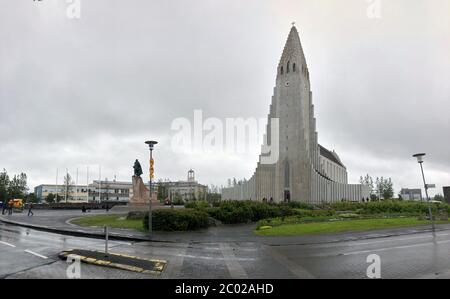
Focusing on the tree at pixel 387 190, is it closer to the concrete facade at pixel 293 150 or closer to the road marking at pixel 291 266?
the concrete facade at pixel 293 150

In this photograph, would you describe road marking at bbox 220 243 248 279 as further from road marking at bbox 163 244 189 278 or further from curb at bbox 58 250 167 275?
curb at bbox 58 250 167 275

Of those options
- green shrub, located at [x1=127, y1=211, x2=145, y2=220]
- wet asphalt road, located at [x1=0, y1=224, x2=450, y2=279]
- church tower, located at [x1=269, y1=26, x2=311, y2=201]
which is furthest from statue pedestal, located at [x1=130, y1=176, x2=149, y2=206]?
church tower, located at [x1=269, y1=26, x2=311, y2=201]

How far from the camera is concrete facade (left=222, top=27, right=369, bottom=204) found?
233 feet

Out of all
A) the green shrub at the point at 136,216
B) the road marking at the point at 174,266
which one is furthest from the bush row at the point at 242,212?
the road marking at the point at 174,266

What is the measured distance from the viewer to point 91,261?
37.2ft

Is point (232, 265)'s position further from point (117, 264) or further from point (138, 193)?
point (138, 193)

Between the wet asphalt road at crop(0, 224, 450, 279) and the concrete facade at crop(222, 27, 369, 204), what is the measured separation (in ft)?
178

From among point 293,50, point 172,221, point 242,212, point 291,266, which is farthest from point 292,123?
point 291,266

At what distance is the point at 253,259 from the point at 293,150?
203ft

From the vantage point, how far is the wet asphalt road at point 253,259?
9969 millimetres

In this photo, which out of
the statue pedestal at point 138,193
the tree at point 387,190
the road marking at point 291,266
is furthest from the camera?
the tree at point 387,190
